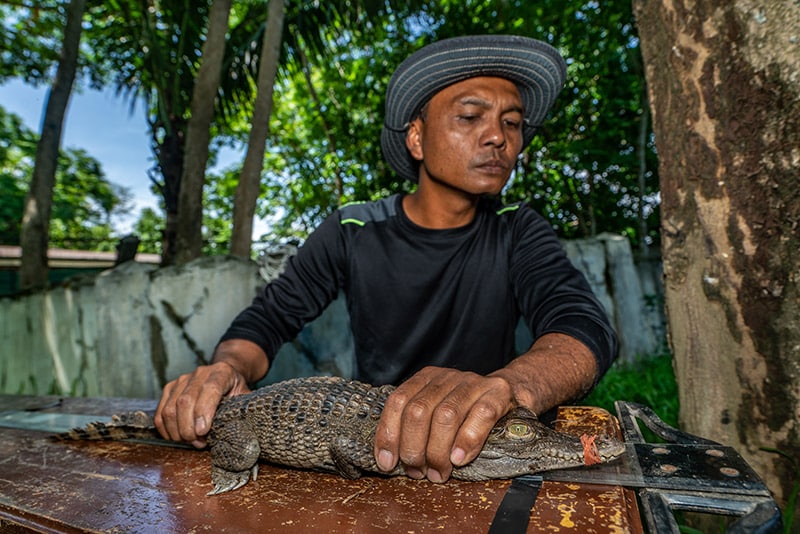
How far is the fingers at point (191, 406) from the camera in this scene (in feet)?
4.52

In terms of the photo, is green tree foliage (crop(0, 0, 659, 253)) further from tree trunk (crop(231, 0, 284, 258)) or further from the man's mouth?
the man's mouth

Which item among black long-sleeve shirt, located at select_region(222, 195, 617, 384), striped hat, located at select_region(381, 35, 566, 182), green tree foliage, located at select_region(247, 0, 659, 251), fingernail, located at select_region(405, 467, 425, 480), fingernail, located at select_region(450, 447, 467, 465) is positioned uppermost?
green tree foliage, located at select_region(247, 0, 659, 251)

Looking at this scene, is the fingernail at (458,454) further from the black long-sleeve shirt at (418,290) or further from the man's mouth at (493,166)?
the man's mouth at (493,166)

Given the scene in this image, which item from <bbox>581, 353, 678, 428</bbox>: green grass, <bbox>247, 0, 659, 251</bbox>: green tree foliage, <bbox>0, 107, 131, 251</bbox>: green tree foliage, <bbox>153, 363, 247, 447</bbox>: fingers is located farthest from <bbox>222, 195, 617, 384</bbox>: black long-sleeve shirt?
<bbox>0, 107, 131, 251</bbox>: green tree foliage

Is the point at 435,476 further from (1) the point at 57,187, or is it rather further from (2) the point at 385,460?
(1) the point at 57,187

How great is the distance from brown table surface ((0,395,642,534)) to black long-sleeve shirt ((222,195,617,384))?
71cm

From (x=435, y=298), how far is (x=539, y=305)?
526 mm

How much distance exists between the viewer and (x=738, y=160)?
57.7 inches

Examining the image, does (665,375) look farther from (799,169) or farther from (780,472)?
(799,169)

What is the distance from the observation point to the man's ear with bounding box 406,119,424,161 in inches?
91.9

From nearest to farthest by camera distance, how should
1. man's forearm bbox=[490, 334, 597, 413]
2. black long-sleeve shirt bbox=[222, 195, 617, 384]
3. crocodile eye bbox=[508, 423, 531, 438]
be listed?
crocodile eye bbox=[508, 423, 531, 438] < man's forearm bbox=[490, 334, 597, 413] < black long-sleeve shirt bbox=[222, 195, 617, 384]

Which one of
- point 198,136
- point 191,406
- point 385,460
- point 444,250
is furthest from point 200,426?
point 198,136

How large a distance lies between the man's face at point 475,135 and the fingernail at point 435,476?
1.26m

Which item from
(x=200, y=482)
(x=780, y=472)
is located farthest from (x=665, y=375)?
(x=200, y=482)
